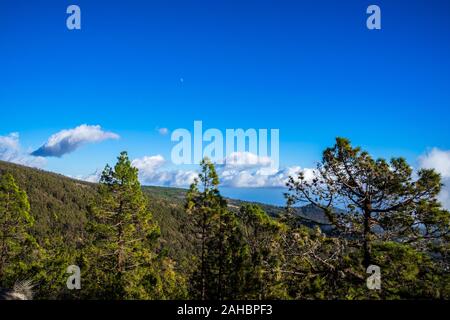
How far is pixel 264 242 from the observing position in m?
24.1

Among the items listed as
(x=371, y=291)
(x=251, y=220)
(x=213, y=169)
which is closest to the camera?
(x=371, y=291)

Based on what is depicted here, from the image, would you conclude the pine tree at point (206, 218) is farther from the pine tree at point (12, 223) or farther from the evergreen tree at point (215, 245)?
the pine tree at point (12, 223)

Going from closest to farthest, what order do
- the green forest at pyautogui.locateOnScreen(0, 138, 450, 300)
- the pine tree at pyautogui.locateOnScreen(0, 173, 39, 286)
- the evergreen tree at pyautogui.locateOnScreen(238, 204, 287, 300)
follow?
1. the green forest at pyautogui.locateOnScreen(0, 138, 450, 300)
2. the evergreen tree at pyautogui.locateOnScreen(238, 204, 287, 300)
3. the pine tree at pyautogui.locateOnScreen(0, 173, 39, 286)

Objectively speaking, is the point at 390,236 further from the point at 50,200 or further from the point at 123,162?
the point at 50,200

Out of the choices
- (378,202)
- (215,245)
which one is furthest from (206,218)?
(378,202)

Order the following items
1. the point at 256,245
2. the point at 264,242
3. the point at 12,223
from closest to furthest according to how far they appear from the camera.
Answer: the point at 264,242, the point at 256,245, the point at 12,223

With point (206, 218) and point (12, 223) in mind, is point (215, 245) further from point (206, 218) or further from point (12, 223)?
point (12, 223)

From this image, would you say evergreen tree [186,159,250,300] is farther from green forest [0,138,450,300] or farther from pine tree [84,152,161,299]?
pine tree [84,152,161,299]

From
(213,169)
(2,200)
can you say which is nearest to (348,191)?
(213,169)

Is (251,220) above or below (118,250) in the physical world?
above

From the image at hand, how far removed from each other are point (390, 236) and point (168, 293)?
20363 millimetres

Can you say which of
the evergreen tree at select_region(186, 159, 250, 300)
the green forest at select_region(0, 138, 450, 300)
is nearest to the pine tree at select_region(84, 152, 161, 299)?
the green forest at select_region(0, 138, 450, 300)

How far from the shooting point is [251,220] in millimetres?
27062

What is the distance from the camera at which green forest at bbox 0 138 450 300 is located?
1430cm
